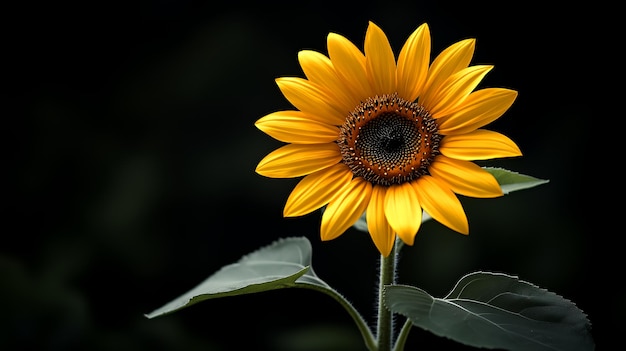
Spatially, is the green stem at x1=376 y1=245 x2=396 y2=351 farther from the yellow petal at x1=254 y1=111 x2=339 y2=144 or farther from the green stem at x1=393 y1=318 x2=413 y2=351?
the yellow petal at x1=254 y1=111 x2=339 y2=144

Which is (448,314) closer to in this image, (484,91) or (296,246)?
(484,91)

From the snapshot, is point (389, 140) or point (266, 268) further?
point (266, 268)

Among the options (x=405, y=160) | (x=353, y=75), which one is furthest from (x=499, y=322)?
(x=353, y=75)

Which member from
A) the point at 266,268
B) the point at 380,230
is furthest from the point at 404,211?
the point at 266,268

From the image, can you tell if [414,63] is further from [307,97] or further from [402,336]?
[402,336]

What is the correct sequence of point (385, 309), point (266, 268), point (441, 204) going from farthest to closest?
point (266, 268) → point (385, 309) → point (441, 204)

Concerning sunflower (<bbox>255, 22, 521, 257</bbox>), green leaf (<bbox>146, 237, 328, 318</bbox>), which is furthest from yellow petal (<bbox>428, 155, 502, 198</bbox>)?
green leaf (<bbox>146, 237, 328, 318</bbox>)
